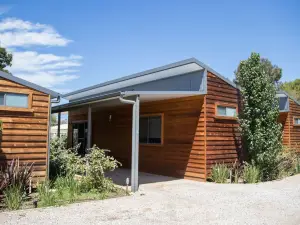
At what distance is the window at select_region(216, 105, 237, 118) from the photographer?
34.9 feet

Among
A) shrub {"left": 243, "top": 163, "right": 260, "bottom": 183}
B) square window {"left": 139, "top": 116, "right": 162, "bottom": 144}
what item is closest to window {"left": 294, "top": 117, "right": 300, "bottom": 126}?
shrub {"left": 243, "top": 163, "right": 260, "bottom": 183}

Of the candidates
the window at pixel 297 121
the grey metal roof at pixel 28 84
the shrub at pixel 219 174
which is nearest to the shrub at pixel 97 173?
the grey metal roof at pixel 28 84

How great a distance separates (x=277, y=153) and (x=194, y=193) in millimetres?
4110

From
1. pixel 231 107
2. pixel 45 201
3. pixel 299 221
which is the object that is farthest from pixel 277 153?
pixel 45 201

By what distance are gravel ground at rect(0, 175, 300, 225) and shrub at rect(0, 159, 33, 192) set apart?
114cm

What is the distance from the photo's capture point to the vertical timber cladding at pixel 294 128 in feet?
49.8

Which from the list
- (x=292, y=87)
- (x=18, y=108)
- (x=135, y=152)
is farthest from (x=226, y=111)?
(x=292, y=87)

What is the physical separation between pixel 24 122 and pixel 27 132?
274 millimetres

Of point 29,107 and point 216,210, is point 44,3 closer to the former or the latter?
point 29,107

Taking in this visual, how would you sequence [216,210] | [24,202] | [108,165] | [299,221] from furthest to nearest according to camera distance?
[108,165], [24,202], [216,210], [299,221]

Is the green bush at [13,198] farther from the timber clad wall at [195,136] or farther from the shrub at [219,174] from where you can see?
the shrub at [219,174]

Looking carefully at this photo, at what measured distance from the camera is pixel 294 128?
50.8ft

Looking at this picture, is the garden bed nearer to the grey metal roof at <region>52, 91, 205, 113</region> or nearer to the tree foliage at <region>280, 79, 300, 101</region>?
the grey metal roof at <region>52, 91, 205, 113</region>

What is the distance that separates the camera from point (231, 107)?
1120 cm
